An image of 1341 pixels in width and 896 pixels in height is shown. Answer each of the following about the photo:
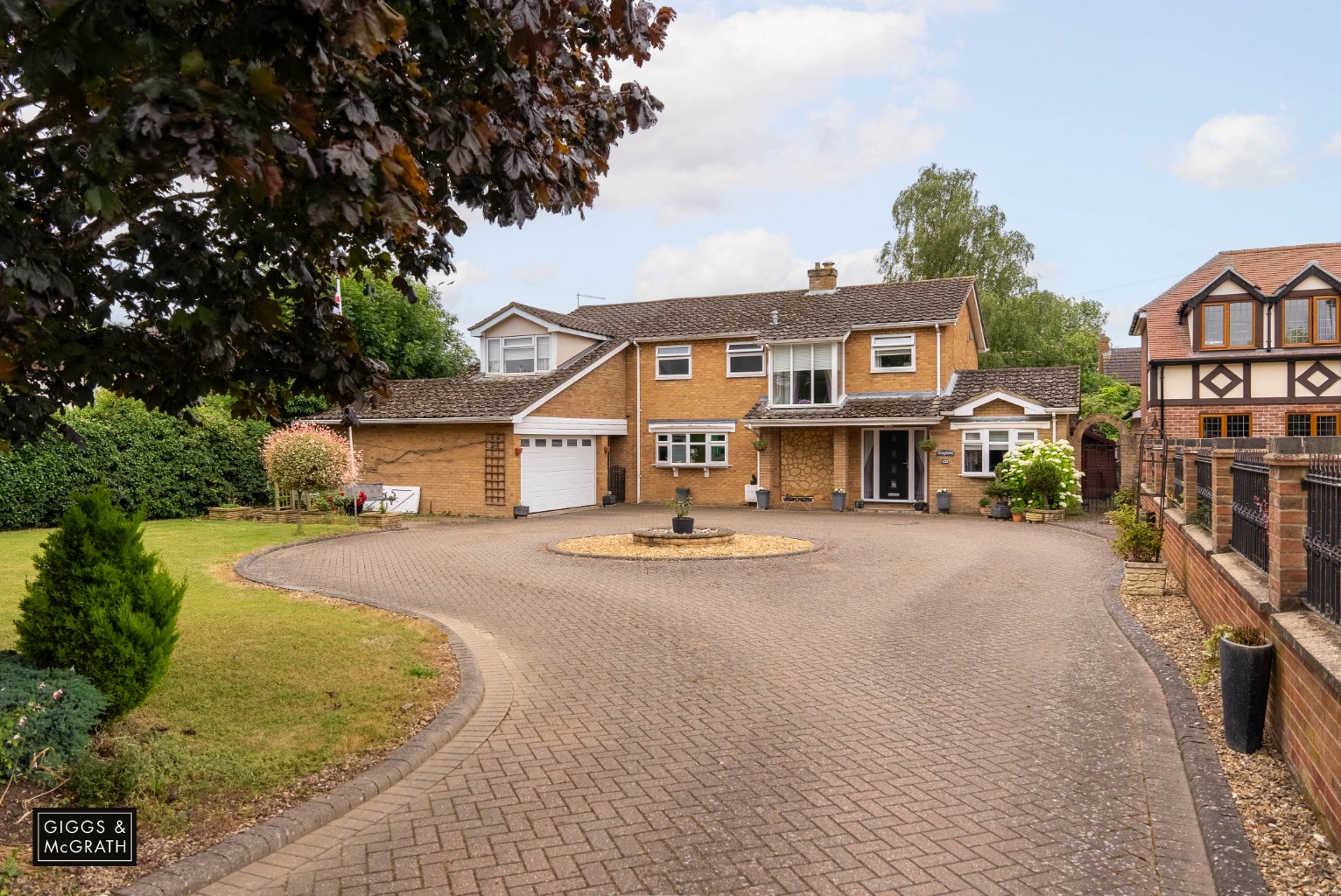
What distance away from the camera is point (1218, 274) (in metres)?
26.7

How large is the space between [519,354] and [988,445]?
15012mm

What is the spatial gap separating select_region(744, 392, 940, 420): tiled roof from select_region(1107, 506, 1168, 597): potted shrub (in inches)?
478

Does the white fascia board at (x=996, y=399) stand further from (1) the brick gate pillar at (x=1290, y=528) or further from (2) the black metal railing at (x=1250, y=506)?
(1) the brick gate pillar at (x=1290, y=528)

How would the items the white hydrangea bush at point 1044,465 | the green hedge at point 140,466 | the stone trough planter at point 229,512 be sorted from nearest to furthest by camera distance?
the green hedge at point 140,466 < the white hydrangea bush at point 1044,465 < the stone trough planter at point 229,512

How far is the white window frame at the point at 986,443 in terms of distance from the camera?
84.6 feet

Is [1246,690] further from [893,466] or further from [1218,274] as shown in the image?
[1218,274]

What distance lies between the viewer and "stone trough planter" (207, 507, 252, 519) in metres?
24.3

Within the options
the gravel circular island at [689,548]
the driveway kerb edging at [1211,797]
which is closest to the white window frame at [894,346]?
the gravel circular island at [689,548]

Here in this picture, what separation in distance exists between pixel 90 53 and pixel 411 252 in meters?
3.25

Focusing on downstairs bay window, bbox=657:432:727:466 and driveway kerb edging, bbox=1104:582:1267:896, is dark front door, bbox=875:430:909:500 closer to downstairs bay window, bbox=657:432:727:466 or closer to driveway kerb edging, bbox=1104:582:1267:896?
downstairs bay window, bbox=657:432:727:466

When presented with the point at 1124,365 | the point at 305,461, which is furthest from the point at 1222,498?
the point at 1124,365

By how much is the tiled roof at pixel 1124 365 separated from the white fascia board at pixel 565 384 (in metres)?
30.4

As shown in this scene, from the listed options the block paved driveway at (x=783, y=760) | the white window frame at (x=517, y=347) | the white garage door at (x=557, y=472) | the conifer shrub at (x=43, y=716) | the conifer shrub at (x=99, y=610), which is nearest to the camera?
the block paved driveway at (x=783, y=760)

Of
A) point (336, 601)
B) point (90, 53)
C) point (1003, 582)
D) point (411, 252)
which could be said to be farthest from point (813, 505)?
point (90, 53)
